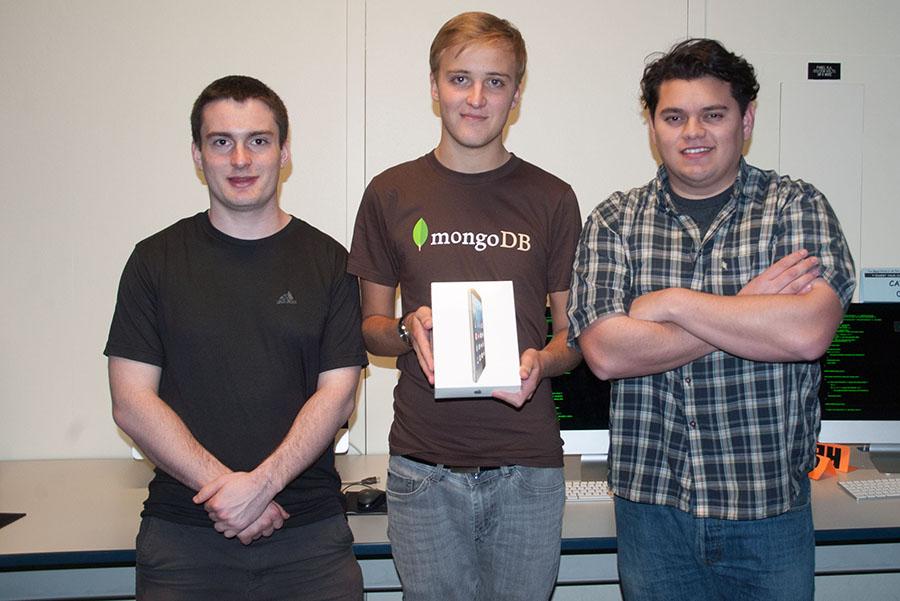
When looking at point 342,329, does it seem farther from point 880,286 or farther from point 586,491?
point 880,286

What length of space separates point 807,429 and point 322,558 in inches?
45.2

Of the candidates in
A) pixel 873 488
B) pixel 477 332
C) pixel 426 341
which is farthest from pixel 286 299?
pixel 873 488

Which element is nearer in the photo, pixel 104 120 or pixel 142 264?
pixel 142 264

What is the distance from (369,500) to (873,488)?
5.21 feet

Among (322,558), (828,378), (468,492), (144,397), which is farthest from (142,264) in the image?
(828,378)

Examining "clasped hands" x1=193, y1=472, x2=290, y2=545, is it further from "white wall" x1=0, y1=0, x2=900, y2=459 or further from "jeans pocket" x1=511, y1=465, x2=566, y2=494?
"white wall" x1=0, y1=0, x2=900, y2=459

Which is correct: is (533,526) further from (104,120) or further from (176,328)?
(104,120)

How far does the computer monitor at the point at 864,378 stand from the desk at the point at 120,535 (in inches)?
6.8

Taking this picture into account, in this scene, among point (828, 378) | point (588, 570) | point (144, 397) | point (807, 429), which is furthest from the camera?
point (828, 378)

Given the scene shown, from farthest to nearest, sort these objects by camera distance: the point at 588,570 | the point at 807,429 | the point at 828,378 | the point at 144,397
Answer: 1. the point at 828,378
2. the point at 588,570
3. the point at 144,397
4. the point at 807,429

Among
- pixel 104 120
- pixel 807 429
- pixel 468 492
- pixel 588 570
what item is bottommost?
pixel 588 570

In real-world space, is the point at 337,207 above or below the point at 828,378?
above

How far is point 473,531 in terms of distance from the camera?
5.90 feet

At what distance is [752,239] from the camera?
1710 millimetres
